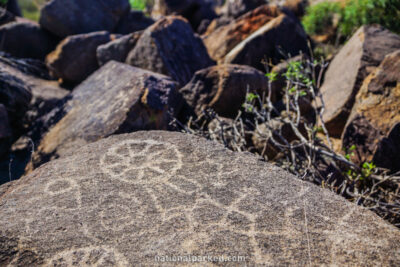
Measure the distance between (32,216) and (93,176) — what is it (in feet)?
1.22

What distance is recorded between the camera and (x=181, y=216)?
164cm

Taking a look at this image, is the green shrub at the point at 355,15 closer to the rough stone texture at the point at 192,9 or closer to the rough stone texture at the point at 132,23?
the rough stone texture at the point at 192,9

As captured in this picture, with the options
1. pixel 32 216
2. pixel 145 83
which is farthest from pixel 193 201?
pixel 145 83

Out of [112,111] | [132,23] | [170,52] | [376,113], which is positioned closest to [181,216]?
[112,111]

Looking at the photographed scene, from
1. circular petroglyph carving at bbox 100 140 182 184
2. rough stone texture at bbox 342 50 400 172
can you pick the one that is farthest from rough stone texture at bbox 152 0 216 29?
circular petroglyph carving at bbox 100 140 182 184

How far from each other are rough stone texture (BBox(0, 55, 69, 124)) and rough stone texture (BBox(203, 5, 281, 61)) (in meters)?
2.49

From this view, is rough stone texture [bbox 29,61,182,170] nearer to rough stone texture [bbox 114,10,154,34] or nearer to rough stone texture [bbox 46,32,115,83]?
rough stone texture [bbox 46,32,115,83]

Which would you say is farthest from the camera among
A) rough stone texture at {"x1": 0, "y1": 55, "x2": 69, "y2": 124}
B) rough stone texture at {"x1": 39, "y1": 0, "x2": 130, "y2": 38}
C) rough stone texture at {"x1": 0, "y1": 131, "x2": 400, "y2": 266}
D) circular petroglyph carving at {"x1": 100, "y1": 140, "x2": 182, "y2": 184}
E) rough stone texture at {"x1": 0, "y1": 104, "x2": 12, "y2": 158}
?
rough stone texture at {"x1": 39, "y1": 0, "x2": 130, "y2": 38}

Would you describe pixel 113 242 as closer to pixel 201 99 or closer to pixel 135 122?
pixel 135 122

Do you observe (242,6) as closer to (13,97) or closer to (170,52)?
(170,52)

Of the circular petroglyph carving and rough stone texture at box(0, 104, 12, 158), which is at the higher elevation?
the circular petroglyph carving

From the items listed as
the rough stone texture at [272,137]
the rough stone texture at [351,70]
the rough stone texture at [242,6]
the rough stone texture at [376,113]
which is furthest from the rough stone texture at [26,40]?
the rough stone texture at [376,113]

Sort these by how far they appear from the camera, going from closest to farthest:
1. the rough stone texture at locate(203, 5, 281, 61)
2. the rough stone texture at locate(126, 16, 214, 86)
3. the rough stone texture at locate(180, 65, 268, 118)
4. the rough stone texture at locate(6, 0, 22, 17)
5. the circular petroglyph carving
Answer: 1. the circular petroglyph carving
2. the rough stone texture at locate(180, 65, 268, 118)
3. the rough stone texture at locate(126, 16, 214, 86)
4. the rough stone texture at locate(203, 5, 281, 61)
5. the rough stone texture at locate(6, 0, 22, 17)

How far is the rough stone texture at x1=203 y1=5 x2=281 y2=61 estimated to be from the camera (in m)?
5.59
